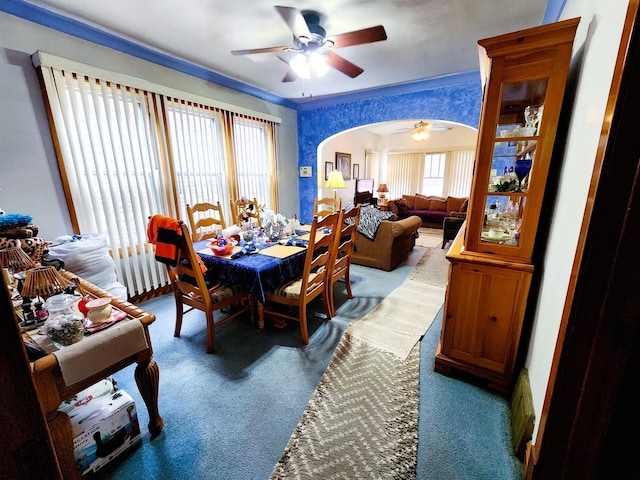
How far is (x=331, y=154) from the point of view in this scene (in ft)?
20.8

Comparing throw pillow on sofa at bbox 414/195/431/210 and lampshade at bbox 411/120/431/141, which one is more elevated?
lampshade at bbox 411/120/431/141

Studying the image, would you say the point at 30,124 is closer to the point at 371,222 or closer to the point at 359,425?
the point at 359,425

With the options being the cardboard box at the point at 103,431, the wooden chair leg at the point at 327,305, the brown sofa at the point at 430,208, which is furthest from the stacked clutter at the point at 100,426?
the brown sofa at the point at 430,208

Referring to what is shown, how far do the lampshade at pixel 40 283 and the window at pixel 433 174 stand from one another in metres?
8.34

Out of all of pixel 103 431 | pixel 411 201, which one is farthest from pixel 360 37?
pixel 411 201

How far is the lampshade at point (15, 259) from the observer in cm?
121

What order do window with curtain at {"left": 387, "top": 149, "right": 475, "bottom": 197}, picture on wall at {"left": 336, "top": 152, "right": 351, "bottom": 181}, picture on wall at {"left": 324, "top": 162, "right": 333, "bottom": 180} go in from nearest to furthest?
picture on wall at {"left": 324, "top": 162, "right": 333, "bottom": 180}, picture on wall at {"left": 336, "top": 152, "right": 351, "bottom": 181}, window with curtain at {"left": 387, "top": 149, "right": 475, "bottom": 197}

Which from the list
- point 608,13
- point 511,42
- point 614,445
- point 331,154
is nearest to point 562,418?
point 614,445

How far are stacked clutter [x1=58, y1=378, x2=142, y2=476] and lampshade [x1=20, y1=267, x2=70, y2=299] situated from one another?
0.51m

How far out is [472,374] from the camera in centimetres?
177

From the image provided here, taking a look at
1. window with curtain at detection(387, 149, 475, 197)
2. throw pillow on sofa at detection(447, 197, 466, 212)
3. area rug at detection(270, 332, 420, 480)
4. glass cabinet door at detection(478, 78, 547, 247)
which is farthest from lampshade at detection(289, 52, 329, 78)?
window with curtain at detection(387, 149, 475, 197)

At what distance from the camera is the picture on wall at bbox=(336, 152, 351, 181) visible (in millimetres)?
6624

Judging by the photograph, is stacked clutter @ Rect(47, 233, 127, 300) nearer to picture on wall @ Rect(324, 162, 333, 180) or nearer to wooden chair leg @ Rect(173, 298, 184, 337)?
wooden chair leg @ Rect(173, 298, 184, 337)

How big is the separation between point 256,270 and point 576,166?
1879 mm
